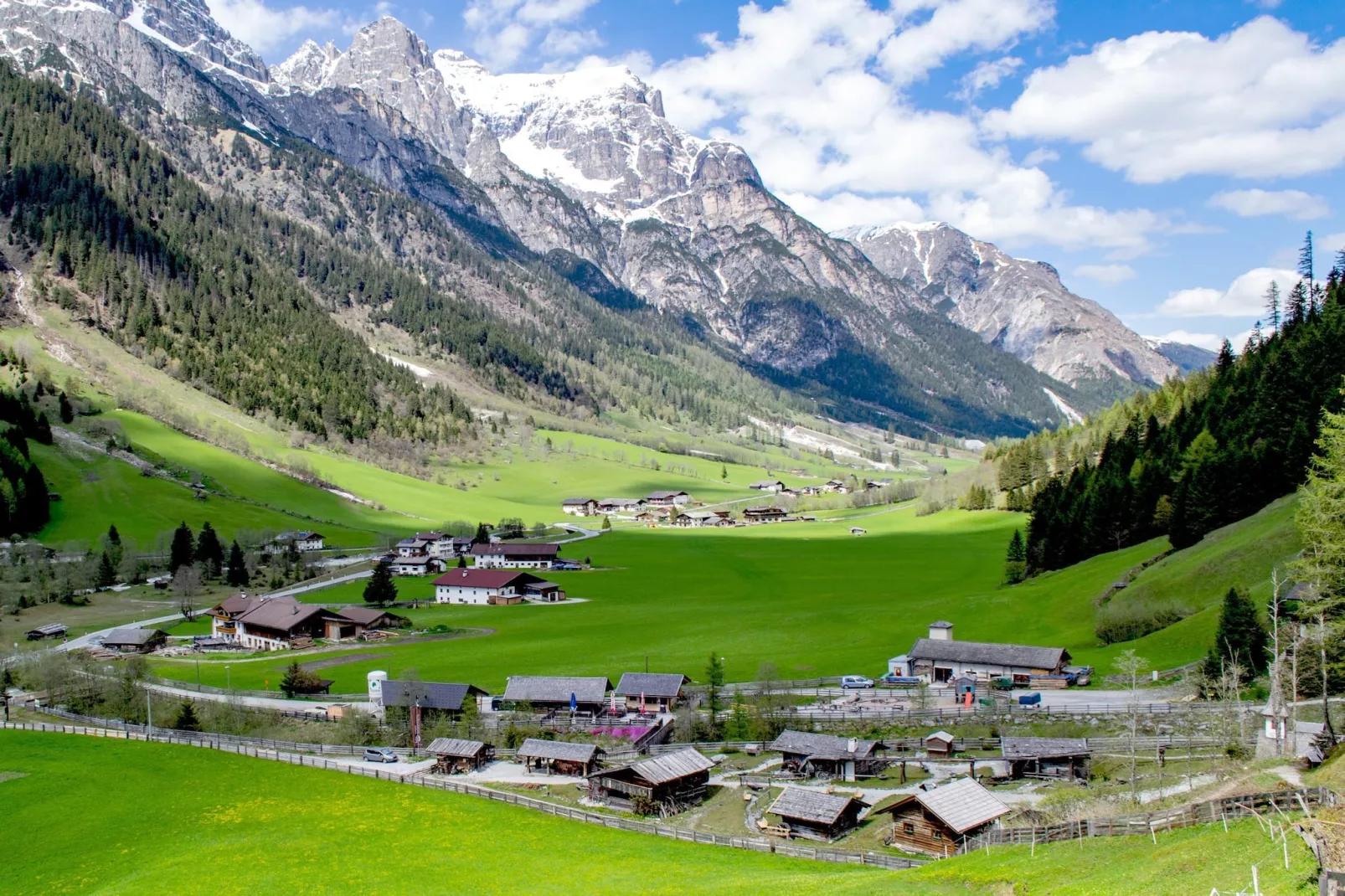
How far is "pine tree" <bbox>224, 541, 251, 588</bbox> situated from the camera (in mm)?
120000

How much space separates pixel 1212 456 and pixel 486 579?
268ft

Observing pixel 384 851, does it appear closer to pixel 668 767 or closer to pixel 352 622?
pixel 668 767

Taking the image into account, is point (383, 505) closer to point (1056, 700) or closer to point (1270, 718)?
point (1056, 700)

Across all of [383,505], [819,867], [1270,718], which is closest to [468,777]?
[819,867]

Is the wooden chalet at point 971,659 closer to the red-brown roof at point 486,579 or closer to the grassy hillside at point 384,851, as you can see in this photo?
the grassy hillside at point 384,851

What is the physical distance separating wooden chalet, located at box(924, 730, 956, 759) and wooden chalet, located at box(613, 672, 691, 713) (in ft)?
58.0

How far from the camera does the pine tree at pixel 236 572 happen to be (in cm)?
12000

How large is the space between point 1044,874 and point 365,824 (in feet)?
102

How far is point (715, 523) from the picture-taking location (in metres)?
197

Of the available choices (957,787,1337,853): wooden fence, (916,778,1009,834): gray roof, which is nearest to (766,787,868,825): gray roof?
(916,778,1009,834): gray roof

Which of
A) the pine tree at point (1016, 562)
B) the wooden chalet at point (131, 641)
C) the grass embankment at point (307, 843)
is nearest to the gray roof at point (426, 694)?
the grass embankment at point (307, 843)

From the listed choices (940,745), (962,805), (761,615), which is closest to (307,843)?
(962,805)

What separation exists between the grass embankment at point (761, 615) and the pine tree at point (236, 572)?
14140mm

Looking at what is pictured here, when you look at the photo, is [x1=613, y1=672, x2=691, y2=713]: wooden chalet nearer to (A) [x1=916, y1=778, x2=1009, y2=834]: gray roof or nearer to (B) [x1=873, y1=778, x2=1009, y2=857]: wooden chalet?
(B) [x1=873, y1=778, x2=1009, y2=857]: wooden chalet
